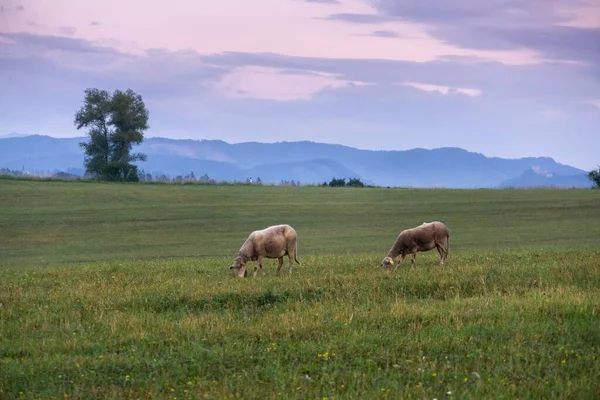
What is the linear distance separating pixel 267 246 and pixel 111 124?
103 meters

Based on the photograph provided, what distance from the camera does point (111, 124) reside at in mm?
122000

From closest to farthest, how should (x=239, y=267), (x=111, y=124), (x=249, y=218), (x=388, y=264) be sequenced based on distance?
(x=388, y=264)
(x=239, y=267)
(x=249, y=218)
(x=111, y=124)

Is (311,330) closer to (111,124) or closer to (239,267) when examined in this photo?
(239,267)

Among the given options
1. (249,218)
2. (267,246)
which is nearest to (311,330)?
(267,246)

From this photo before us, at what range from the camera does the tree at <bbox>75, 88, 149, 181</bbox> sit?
12044cm

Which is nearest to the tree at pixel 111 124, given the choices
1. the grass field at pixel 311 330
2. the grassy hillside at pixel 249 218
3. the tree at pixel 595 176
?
the grassy hillside at pixel 249 218

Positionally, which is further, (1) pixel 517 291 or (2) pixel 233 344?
(1) pixel 517 291

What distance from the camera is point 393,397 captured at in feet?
34.7

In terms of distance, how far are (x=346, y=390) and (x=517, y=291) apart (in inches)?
294

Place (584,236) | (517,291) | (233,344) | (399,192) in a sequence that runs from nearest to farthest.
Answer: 1. (233,344)
2. (517,291)
3. (584,236)
4. (399,192)

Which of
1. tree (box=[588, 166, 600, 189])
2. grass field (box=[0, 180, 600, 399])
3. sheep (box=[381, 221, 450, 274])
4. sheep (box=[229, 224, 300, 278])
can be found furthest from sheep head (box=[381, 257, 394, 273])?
tree (box=[588, 166, 600, 189])

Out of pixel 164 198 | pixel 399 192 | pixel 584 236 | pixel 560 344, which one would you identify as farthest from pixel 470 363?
pixel 399 192

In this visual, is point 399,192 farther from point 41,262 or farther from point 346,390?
point 346,390

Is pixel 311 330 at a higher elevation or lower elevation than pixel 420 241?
lower
